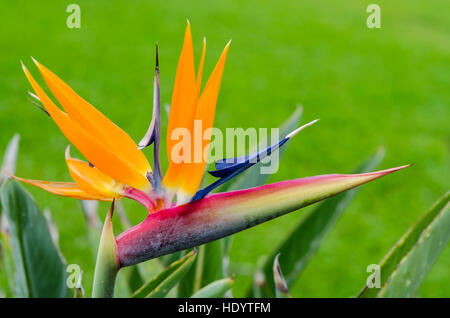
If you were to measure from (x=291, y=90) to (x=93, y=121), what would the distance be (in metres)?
2.70

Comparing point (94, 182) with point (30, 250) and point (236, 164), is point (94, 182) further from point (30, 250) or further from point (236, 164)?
point (30, 250)

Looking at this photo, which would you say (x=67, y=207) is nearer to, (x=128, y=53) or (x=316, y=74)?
(x=128, y=53)

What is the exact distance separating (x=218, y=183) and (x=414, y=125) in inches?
101

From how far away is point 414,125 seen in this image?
108 inches

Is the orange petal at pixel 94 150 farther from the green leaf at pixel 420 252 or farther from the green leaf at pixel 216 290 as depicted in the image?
the green leaf at pixel 420 252

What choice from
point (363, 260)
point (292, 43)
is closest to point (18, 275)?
point (363, 260)

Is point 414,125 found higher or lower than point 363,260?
higher

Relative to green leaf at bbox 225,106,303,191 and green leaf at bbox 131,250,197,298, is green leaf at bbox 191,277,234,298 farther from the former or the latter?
green leaf at bbox 225,106,303,191

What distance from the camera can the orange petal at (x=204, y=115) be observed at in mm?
356

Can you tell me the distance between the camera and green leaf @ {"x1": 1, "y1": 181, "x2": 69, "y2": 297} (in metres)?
0.64

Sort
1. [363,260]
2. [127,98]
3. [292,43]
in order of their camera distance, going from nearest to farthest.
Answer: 1. [363,260]
2. [127,98]
3. [292,43]

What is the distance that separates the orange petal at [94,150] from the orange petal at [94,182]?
0.02m
